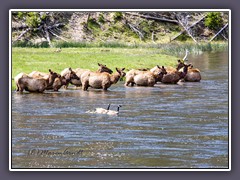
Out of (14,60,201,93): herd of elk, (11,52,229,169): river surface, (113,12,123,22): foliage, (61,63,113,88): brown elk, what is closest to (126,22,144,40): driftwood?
(113,12,123,22): foliage

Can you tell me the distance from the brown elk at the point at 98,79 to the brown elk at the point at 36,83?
0.90 meters

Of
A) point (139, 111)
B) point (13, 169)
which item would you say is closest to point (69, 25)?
point (139, 111)

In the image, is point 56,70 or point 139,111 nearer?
point 139,111

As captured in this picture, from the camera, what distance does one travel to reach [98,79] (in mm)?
24891

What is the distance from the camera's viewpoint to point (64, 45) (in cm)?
2202

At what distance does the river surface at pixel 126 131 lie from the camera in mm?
19109

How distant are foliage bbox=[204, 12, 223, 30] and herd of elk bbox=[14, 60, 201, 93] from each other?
7.66 ft

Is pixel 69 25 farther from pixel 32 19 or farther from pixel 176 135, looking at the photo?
pixel 176 135

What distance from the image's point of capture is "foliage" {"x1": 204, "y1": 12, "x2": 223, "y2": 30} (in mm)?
20203

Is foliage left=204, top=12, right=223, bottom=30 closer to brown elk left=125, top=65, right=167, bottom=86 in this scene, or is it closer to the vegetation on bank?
the vegetation on bank

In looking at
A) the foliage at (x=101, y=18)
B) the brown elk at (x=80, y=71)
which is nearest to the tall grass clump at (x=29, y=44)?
the foliage at (x=101, y=18)

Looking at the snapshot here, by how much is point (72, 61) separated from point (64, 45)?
1.82m

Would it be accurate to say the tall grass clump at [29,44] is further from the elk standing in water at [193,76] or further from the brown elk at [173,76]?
the brown elk at [173,76]
